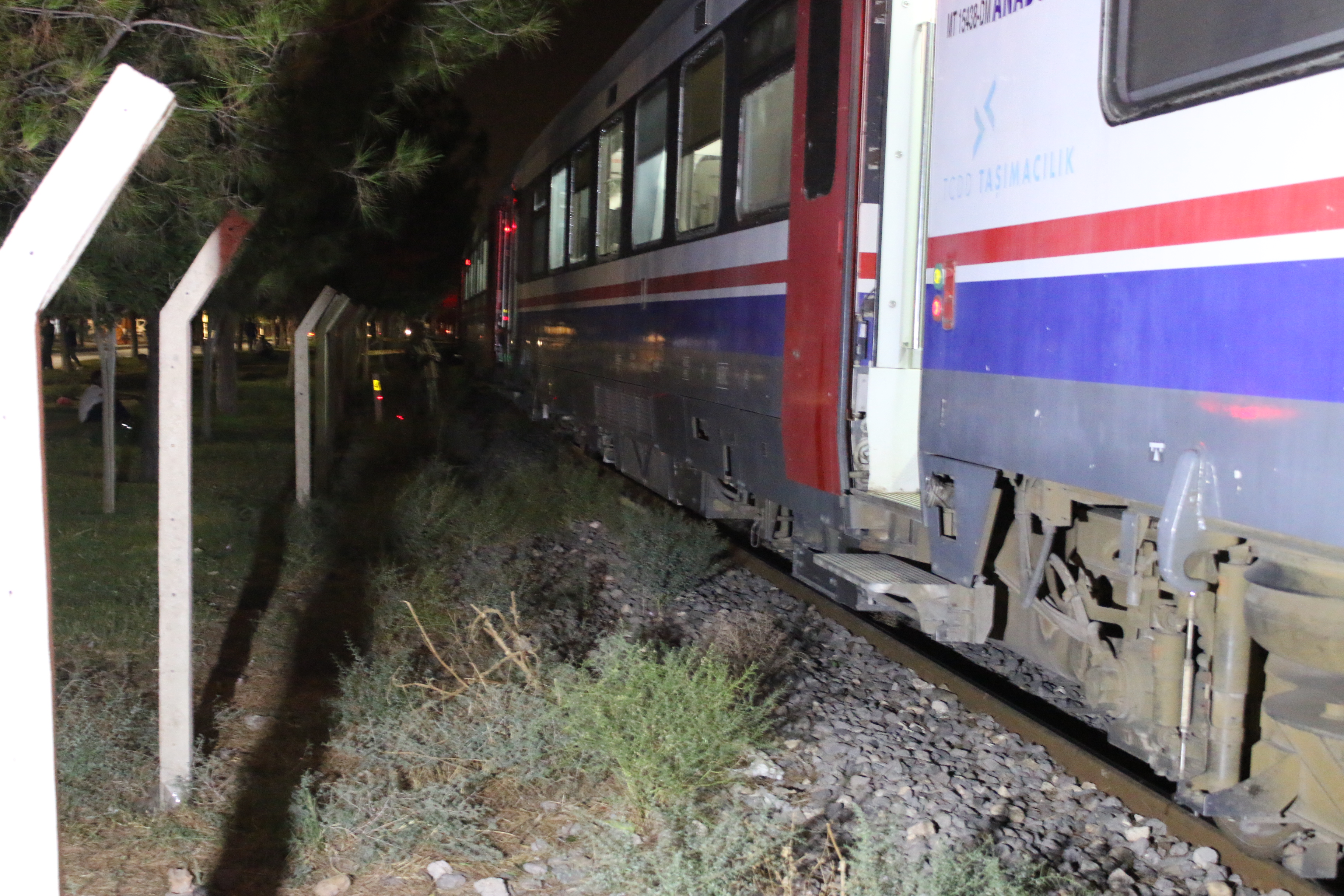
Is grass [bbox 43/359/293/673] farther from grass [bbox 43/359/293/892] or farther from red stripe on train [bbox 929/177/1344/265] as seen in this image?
red stripe on train [bbox 929/177/1344/265]

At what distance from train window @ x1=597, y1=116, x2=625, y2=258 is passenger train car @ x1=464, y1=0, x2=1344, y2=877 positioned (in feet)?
7.22

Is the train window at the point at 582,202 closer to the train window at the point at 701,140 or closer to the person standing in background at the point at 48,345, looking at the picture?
the train window at the point at 701,140

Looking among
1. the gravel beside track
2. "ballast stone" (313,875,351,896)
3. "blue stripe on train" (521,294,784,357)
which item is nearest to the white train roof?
"blue stripe on train" (521,294,784,357)

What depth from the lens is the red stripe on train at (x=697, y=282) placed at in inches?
241

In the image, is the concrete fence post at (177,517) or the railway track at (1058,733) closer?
the railway track at (1058,733)

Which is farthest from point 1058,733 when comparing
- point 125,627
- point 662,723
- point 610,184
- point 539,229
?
point 539,229

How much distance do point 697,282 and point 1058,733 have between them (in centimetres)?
363

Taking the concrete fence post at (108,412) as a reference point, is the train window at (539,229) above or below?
above

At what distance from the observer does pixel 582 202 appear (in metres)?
10.8

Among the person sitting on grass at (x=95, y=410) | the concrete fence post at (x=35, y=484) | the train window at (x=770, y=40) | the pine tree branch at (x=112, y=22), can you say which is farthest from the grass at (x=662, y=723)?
the person sitting on grass at (x=95, y=410)

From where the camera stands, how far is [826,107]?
5363 millimetres

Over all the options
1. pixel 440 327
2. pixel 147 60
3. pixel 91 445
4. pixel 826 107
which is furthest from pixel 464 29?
pixel 440 327

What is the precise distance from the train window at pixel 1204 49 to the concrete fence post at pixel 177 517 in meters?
3.06

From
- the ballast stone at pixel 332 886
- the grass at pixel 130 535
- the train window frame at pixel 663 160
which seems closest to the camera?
the ballast stone at pixel 332 886
